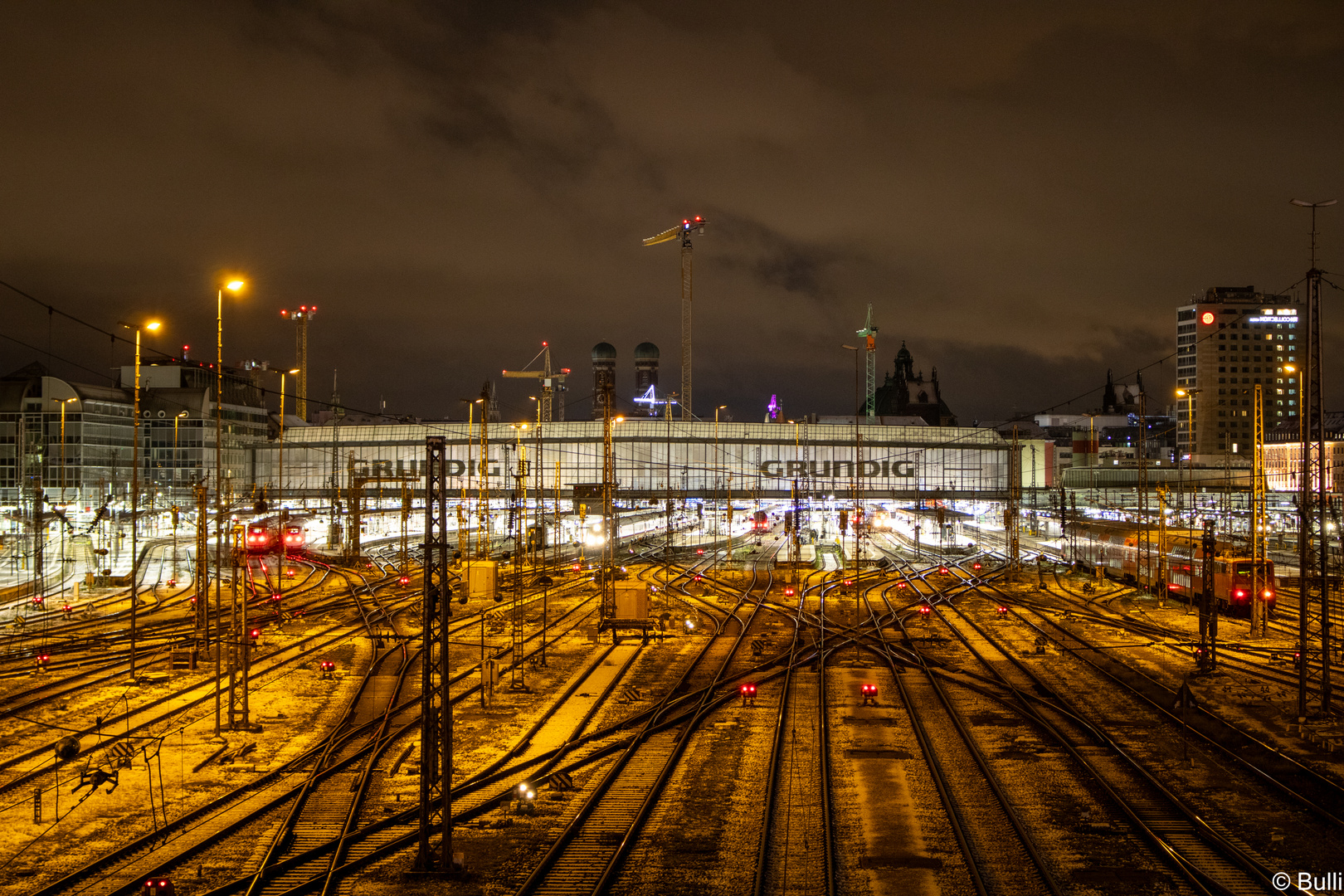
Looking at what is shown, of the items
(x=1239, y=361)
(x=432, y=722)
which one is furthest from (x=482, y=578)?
(x=1239, y=361)

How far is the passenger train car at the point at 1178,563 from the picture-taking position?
102 ft

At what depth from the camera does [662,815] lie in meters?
13.3

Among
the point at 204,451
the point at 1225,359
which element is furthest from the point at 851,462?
the point at 1225,359

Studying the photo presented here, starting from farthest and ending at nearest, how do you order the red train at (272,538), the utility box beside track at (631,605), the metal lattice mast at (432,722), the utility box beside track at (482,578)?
the red train at (272,538) < the utility box beside track at (482,578) < the utility box beside track at (631,605) < the metal lattice mast at (432,722)

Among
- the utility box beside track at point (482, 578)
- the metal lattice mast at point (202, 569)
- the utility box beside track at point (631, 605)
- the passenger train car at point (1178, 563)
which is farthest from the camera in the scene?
the utility box beside track at point (482, 578)

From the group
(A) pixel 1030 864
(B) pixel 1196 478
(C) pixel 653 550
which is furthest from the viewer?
(B) pixel 1196 478

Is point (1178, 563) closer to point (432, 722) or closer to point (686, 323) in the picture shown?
point (432, 722)

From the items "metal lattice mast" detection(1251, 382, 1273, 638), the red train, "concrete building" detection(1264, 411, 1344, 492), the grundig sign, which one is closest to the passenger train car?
"metal lattice mast" detection(1251, 382, 1273, 638)

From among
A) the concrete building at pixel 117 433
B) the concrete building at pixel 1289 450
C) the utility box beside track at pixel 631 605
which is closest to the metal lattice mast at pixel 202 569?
the utility box beside track at pixel 631 605

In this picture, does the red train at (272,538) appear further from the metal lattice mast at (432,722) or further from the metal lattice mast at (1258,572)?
the metal lattice mast at (1258,572)

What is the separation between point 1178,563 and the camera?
3606cm

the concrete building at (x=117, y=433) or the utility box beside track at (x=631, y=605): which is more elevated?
the concrete building at (x=117, y=433)

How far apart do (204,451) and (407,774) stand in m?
77.1

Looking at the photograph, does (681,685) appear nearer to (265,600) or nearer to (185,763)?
(185,763)
